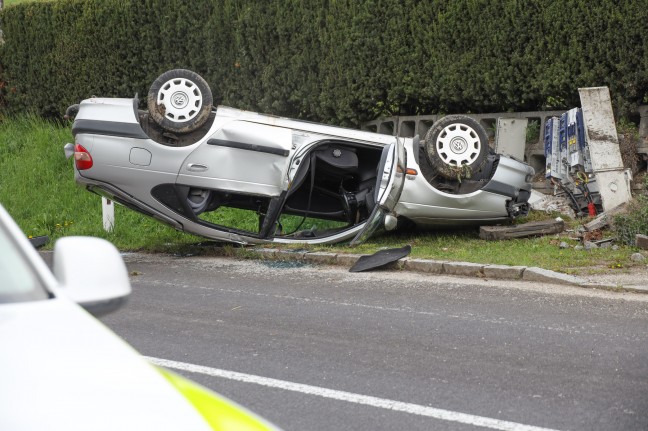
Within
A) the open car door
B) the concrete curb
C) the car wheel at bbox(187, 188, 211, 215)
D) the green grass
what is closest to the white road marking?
the concrete curb

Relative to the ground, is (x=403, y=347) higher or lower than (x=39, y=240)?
higher

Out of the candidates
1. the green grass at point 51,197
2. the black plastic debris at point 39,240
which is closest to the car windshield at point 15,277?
the green grass at point 51,197

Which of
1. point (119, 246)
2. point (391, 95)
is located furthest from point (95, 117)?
point (391, 95)

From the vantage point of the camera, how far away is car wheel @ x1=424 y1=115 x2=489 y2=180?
37.5 feet

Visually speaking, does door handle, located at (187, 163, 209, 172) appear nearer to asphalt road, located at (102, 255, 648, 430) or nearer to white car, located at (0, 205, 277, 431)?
asphalt road, located at (102, 255, 648, 430)

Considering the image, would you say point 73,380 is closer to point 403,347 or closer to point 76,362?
point 76,362

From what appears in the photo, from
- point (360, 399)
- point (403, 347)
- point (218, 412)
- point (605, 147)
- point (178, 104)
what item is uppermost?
point (178, 104)

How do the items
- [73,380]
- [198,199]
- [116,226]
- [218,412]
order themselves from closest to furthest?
1. [73,380]
2. [218,412]
3. [198,199]
4. [116,226]

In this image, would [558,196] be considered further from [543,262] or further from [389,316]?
[389,316]

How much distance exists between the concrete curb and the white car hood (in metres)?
6.98

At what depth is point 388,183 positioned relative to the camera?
11117 mm

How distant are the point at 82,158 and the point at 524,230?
501 centimetres

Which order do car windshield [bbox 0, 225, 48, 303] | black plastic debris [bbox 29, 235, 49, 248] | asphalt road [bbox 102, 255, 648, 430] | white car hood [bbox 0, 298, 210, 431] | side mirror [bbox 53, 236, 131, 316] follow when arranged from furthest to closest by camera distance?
1. black plastic debris [bbox 29, 235, 49, 248]
2. asphalt road [bbox 102, 255, 648, 430]
3. side mirror [bbox 53, 236, 131, 316]
4. car windshield [bbox 0, 225, 48, 303]
5. white car hood [bbox 0, 298, 210, 431]

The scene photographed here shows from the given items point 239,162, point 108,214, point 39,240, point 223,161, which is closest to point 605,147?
point 239,162
